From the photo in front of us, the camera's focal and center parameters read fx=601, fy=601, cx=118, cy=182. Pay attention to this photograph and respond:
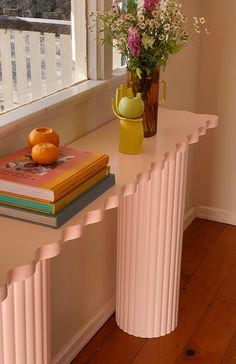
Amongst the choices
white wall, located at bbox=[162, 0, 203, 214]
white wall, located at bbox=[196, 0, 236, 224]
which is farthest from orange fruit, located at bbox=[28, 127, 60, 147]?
white wall, located at bbox=[196, 0, 236, 224]

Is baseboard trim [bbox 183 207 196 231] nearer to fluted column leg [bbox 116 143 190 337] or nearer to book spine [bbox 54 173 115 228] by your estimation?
fluted column leg [bbox 116 143 190 337]

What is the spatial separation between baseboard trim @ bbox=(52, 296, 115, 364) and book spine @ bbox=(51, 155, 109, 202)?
2.82ft

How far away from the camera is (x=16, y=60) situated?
5.59 feet

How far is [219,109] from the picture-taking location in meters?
3.07

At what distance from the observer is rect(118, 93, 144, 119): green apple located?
173cm

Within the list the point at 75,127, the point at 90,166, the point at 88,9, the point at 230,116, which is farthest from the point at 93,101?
the point at 230,116

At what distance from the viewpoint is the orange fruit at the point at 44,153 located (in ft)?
4.79

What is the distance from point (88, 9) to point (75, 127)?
39 centimetres

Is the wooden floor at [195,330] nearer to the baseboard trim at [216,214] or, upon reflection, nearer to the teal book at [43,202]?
the baseboard trim at [216,214]

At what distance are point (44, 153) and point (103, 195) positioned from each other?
0.18 m

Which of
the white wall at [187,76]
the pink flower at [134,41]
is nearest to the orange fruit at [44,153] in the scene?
the pink flower at [134,41]

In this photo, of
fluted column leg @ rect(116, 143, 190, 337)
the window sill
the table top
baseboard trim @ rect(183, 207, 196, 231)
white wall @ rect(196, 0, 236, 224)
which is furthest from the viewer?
baseboard trim @ rect(183, 207, 196, 231)

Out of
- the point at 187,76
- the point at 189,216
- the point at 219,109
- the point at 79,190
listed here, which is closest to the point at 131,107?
the point at 79,190

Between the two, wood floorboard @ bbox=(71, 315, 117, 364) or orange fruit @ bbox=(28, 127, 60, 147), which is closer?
orange fruit @ bbox=(28, 127, 60, 147)
